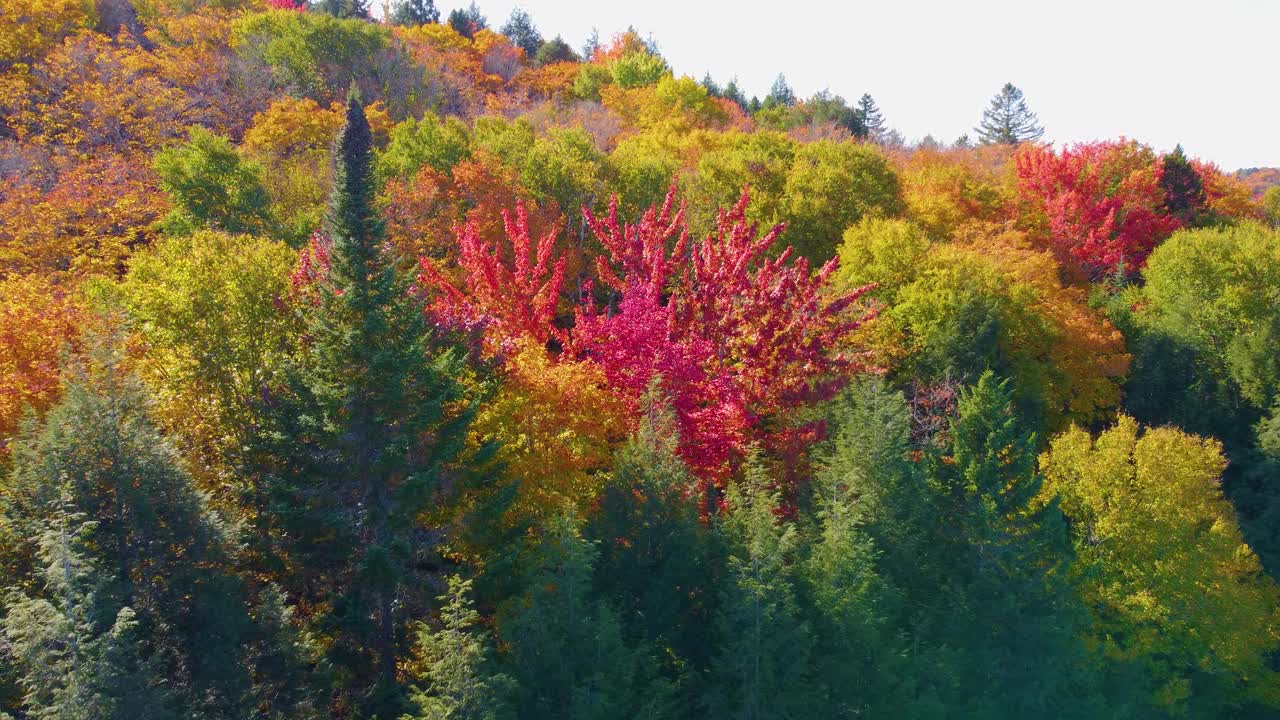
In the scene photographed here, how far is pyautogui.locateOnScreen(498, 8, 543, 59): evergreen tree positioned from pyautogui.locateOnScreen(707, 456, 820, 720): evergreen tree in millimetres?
88050

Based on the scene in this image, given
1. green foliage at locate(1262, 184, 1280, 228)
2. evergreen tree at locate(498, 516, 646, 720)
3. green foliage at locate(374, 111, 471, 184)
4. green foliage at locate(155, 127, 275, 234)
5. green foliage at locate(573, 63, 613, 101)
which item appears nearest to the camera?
evergreen tree at locate(498, 516, 646, 720)

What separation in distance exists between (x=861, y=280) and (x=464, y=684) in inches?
1022

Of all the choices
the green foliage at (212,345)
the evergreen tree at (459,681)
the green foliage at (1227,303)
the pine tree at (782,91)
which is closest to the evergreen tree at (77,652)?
the evergreen tree at (459,681)

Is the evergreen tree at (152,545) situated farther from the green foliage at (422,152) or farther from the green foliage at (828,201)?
the green foliage at (828,201)

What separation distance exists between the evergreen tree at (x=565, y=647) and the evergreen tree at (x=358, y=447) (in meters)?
3.54

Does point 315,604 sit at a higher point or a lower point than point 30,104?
lower

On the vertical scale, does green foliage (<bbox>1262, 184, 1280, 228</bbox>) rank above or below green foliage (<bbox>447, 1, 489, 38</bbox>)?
below

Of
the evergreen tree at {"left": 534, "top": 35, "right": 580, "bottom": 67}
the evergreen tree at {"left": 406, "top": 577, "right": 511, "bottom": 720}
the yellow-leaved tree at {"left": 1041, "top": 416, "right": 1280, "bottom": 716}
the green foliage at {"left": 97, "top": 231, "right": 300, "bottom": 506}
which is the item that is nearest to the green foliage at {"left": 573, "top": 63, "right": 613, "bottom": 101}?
the evergreen tree at {"left": 534, "top": 35, "right": 580, "bottom": 67}

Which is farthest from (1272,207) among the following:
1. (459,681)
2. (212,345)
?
(459,681)

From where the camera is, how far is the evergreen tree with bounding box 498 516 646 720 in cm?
1795

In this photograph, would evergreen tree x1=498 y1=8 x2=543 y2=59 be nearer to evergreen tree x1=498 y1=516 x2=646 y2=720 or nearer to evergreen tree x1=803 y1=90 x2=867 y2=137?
evergreen tree x1=803 y1=90 x2=867 y2=137

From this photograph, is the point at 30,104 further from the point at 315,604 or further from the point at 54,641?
the point at 54,641

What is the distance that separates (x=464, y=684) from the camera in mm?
15148

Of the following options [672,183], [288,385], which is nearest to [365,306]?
[288,385]
